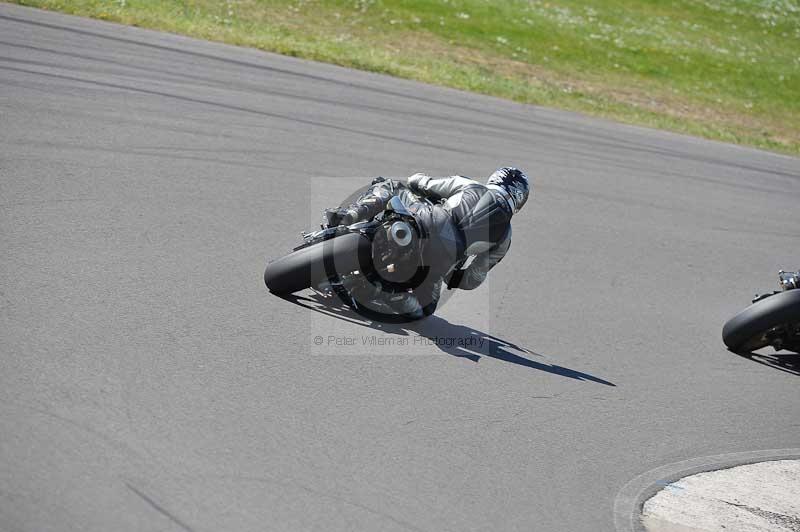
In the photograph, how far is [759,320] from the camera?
26.6 ft

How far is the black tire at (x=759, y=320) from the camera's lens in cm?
799

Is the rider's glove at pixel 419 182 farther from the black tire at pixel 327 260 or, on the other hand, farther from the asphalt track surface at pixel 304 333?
the asphalt track surface at pixel 304 333

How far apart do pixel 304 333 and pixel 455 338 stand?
4.27 feet

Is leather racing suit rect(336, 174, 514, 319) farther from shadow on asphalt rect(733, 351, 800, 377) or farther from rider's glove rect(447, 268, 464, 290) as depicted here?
shadow on asphalt rect(733, 351, 800, 377)

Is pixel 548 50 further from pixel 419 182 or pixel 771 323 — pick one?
pixel 419 182

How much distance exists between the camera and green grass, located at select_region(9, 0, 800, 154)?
18.0m

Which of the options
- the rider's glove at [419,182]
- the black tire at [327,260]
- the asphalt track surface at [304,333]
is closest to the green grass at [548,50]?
the asphalt track surface at [304,333]

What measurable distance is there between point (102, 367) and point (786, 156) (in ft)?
52.7

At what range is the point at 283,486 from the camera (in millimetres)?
4641

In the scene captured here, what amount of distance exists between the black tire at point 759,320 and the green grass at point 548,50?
9913 millimetres

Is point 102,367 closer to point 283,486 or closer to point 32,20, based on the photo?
point 283,486

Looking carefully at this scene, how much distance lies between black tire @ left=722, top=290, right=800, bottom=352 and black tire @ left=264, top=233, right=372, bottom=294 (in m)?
3.40

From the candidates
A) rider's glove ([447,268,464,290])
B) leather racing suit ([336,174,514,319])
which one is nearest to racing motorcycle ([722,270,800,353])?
leather racing suit ([336,174,514,319])

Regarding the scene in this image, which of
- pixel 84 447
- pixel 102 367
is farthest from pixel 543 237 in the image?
pixel 84 447
